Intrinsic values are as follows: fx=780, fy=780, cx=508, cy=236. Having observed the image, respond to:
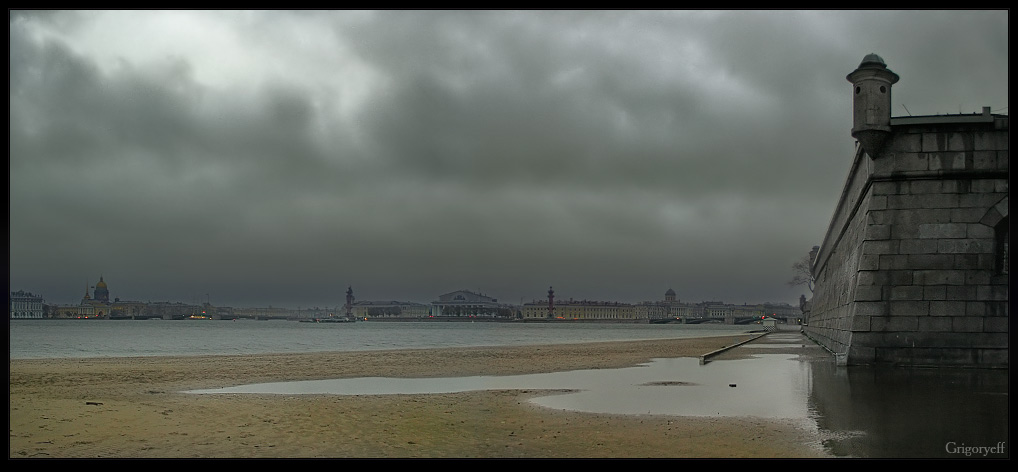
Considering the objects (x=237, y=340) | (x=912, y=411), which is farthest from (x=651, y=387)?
(x=237, y=340)

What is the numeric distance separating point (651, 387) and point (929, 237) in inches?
298

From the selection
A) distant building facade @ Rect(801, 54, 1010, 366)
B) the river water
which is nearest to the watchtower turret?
distant building facade @ Rect(801, 54, 1010, 366)

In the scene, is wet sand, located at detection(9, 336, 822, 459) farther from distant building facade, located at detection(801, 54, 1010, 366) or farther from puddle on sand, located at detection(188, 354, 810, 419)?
Answer: distant building facade, located at detection(801, 54, 1010, 366)

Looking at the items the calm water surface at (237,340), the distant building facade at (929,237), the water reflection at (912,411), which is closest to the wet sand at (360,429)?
the water reflection at (912,411)

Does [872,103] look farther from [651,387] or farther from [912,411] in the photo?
[912,411]

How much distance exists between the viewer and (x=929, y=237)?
60.7ft

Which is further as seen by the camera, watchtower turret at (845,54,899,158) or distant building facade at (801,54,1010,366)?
watchtower turret at (845,54,899,158)

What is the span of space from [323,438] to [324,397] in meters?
6.15

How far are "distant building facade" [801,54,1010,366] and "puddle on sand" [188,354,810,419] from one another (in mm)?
2476

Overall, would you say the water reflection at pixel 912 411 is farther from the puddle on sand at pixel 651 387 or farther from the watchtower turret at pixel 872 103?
the watchtower turret at pixel 872 103

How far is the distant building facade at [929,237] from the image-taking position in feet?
58.3

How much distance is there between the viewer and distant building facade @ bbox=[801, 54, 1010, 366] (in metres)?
17.8
